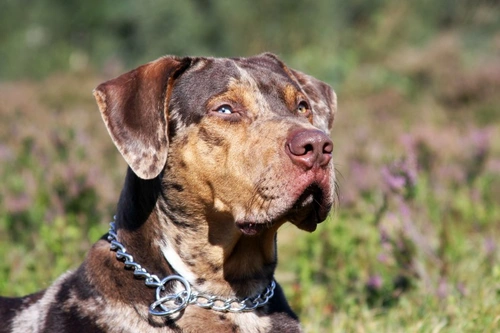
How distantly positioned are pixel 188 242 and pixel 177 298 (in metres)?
0.29

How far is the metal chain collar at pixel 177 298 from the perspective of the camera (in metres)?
3.40

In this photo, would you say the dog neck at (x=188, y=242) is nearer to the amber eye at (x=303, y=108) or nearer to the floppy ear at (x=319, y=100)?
the amber eye at (x=303, y=108)

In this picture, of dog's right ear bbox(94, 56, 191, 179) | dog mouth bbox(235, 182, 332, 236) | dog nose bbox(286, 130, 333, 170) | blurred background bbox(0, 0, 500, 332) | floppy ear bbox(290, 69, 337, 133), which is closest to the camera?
dog nose bbox(286, 130, 333, 170)

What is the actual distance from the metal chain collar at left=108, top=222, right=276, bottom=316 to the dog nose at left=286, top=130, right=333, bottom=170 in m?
0.80

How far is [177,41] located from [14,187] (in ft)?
54.2

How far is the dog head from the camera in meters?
3.29

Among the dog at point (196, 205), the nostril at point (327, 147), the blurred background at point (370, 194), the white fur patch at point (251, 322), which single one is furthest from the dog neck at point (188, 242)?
the blurred background at point (370, 194)

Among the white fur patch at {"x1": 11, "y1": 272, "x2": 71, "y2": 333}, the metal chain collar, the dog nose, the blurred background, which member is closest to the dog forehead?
the dog nose

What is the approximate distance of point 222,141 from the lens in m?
3.53

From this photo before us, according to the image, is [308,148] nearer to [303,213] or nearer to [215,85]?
[303,213]

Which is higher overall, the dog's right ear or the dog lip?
the dog's right ear

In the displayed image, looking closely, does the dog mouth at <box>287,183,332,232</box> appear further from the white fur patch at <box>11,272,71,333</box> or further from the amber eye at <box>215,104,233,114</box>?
the white fur patch at <box>11,272,71,333</box>

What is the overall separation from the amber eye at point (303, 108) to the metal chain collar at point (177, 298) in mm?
999

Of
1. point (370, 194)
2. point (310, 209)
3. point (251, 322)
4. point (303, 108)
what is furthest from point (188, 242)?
point (370, 194)
